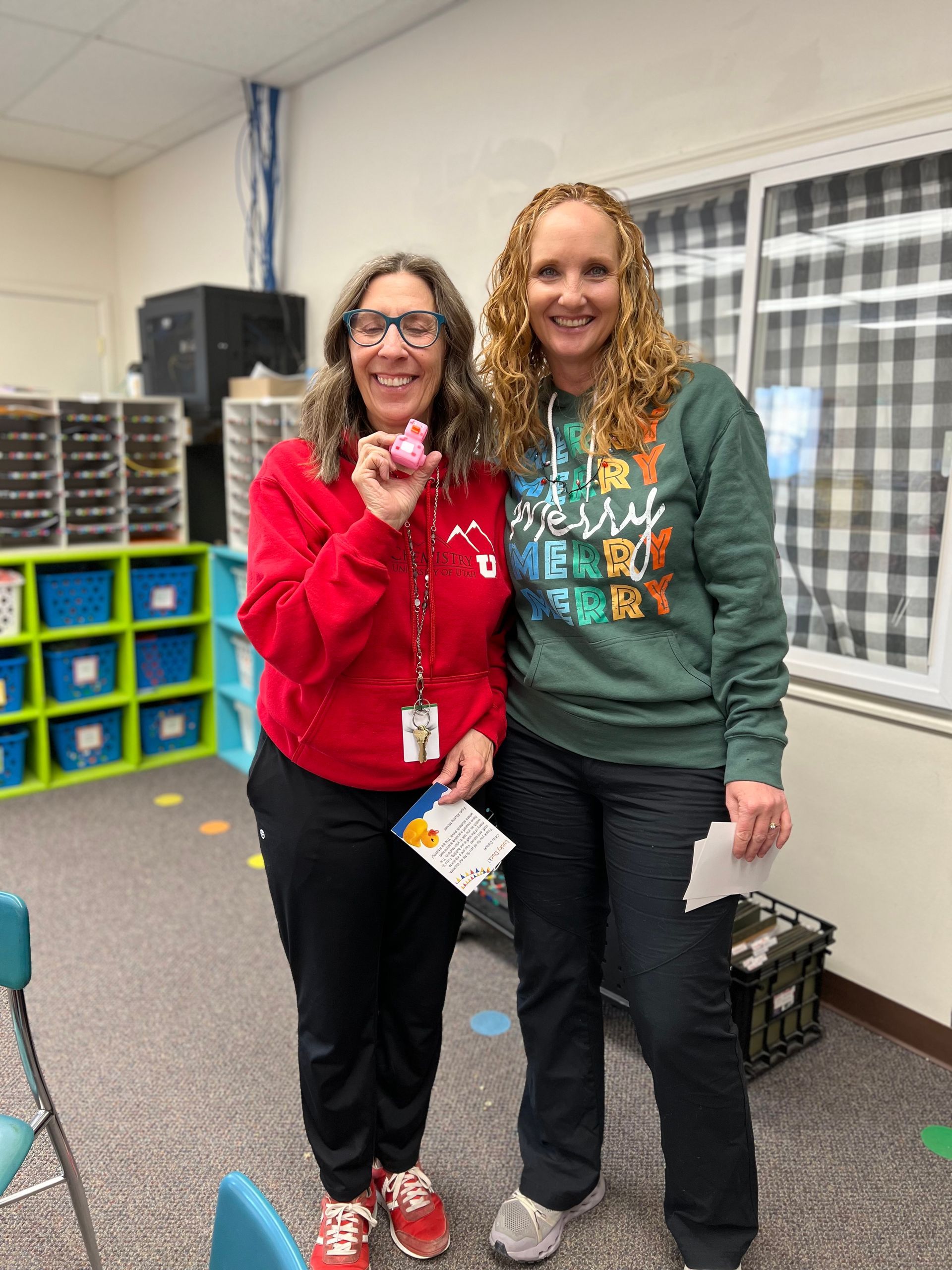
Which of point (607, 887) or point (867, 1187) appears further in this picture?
point (867, 1187)

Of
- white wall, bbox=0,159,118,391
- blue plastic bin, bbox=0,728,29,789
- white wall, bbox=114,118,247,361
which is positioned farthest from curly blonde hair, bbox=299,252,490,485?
white wall, bbox=0,159,118,391

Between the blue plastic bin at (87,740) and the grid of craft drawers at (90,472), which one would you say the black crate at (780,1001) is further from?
the grid of craft drawers at (90,472)

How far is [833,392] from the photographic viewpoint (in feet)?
6.97

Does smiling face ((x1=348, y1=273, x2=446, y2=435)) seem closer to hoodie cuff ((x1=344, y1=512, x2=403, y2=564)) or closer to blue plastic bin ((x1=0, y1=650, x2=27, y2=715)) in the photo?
hoodie cuff ((x1=344, y1=512, x2=403, y2=564))

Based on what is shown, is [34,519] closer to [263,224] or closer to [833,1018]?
[263,224]

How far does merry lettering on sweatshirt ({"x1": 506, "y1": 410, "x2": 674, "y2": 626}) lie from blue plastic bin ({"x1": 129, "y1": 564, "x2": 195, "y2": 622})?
2.73 m

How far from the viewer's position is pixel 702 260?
7.82 ft

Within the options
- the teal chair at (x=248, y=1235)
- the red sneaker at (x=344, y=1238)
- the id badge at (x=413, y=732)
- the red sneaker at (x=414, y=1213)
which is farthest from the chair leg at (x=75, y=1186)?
the id badge at (x=413, y=732)

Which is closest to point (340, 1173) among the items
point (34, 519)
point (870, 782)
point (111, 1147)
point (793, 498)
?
point (111, 1147)

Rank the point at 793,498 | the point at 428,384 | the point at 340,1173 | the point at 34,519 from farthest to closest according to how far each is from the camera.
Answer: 1. the point at 34,519
2. the point at 793,498
3. the point at 340,1173
4. the point at 428,384

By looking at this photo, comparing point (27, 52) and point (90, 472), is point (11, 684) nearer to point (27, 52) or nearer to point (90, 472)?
point (90, 472)

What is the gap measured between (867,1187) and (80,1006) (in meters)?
1.76

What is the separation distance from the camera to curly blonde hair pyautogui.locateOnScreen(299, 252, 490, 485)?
1276 millimetres

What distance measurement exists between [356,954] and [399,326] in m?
0.91
